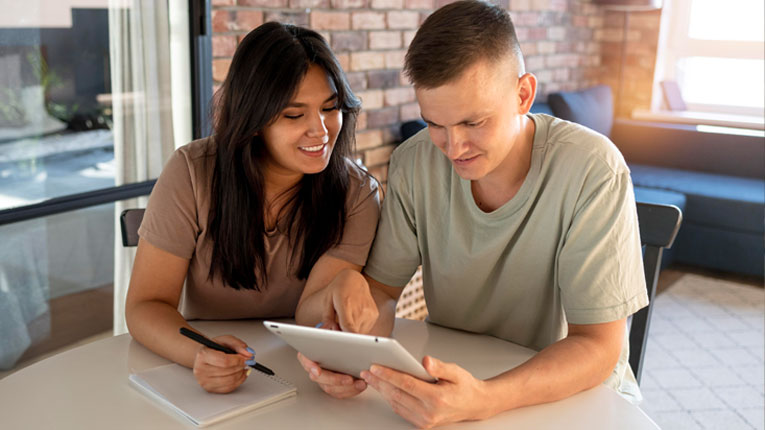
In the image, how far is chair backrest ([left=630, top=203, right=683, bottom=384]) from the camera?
1.49 m

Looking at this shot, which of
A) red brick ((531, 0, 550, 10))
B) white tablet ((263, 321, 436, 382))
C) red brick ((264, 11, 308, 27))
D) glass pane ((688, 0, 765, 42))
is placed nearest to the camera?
white tablet ((263, 321, 436, 382))

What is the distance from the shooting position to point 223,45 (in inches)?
93.5

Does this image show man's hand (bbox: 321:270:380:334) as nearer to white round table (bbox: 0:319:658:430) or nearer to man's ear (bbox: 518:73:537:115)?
white round table (bbox: 0:319:658:430)

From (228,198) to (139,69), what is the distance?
1.04 meters

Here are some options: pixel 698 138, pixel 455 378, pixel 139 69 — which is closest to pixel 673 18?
pixel 698 138

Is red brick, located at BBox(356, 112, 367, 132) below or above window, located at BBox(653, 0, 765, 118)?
below

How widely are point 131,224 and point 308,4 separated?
1363 mm

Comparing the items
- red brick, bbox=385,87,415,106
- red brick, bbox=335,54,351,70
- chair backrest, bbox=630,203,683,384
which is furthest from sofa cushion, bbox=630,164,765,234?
chair backrest, bbox=630,203,683,384

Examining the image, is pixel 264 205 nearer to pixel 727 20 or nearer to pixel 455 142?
pixel 455 142

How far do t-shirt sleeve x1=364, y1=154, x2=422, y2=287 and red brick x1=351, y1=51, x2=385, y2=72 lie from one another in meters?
1.45

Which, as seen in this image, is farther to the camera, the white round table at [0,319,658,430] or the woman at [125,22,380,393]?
the woman at [125,22,380,393]

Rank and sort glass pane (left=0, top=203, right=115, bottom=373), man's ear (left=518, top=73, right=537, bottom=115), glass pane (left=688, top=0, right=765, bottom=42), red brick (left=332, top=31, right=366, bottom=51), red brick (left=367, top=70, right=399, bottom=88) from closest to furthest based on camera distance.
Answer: man's ear (left=518, top=73, right=537, bottom=115), glass pane (left=0, top=203, right=115, bottom=373), red brick (left=332, top=31, right=366, bottom=51), red brick (left=367, top=70, right=399, bottom=88), glass pane (left=688, top=0, right=765, bottom=42)

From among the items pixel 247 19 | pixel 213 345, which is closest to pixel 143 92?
pixel 247 19

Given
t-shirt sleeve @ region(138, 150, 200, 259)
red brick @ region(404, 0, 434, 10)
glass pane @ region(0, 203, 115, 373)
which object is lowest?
glass pane @ region(0, 203, 115, 373)
